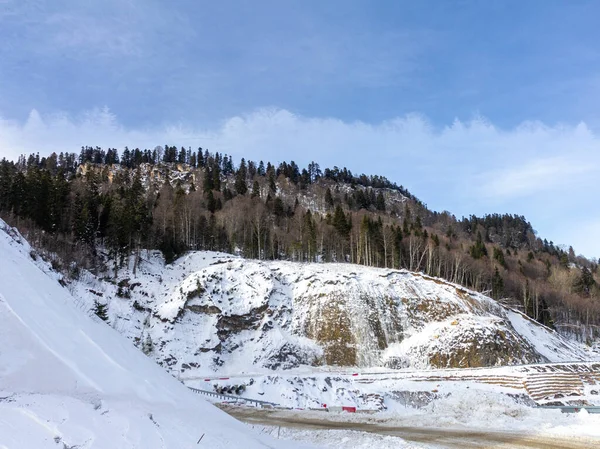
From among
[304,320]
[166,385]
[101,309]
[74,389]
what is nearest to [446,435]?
[166,385]

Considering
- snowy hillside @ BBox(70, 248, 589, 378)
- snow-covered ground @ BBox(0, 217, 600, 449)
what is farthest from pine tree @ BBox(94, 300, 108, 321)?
snow-covered ground @ BBox(0, 217, 600, 449)

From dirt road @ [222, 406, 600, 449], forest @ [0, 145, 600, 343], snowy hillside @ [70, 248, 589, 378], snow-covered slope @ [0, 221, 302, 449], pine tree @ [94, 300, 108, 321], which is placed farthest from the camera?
forest @ [0, 145, 600, 343]

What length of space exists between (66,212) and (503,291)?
245ft

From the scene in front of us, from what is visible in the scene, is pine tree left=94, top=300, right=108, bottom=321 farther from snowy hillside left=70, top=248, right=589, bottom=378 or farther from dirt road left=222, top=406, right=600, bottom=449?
dirt road left=222, top=406, right=600, bottom=449

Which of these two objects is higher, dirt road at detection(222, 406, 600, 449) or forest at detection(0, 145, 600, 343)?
forest at detection(0, 145, 600, 343)

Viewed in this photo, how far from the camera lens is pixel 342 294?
46125 millimetres

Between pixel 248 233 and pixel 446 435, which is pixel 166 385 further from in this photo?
pixel 248 233

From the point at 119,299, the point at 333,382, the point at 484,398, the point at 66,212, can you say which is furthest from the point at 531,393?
the point at 66,212

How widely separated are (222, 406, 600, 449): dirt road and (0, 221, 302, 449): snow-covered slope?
885cm

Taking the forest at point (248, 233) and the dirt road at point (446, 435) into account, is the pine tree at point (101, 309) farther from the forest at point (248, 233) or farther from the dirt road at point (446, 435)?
the dirt road at point (446, 435)

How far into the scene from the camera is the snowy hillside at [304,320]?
38.5m

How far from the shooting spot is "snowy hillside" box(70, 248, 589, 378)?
38531 millimetres

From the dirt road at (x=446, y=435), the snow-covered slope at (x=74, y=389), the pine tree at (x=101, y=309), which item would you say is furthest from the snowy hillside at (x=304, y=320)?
the snow-covered slope at (x=74, y=389)

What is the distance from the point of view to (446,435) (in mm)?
13797
